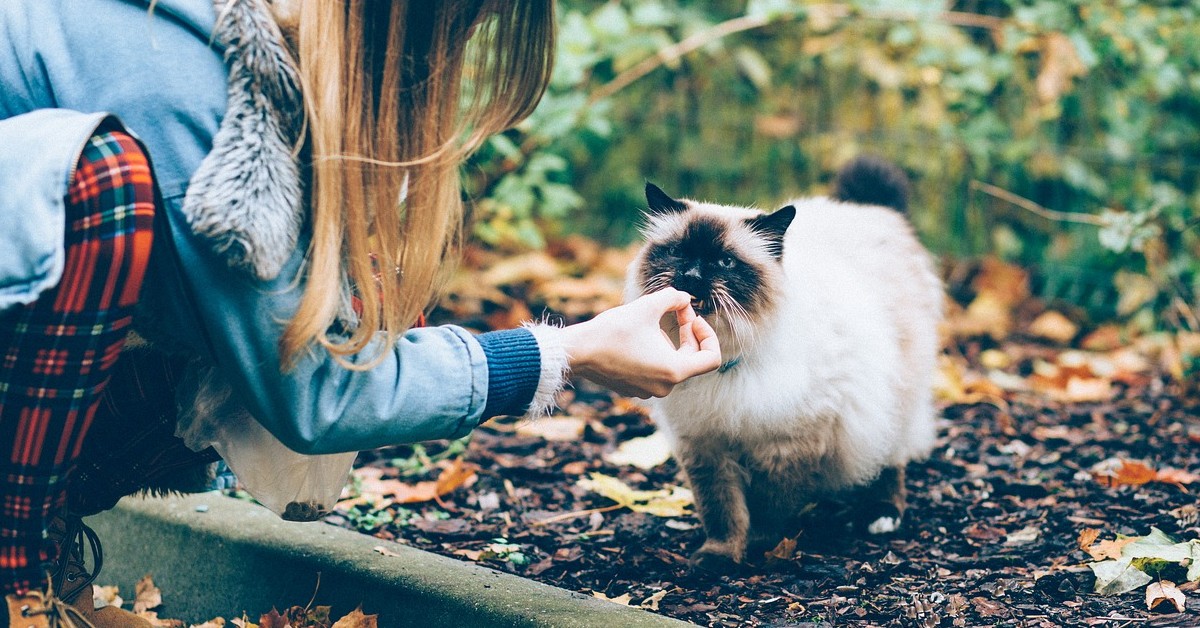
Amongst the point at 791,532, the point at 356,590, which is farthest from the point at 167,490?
the point at 791,532

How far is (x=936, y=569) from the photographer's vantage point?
237cm

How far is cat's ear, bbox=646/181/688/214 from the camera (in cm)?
255

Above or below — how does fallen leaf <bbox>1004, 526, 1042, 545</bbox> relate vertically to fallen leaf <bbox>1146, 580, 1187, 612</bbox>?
below

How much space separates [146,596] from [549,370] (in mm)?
1230

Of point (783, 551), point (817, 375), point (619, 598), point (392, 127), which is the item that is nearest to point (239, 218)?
point (392, 127)

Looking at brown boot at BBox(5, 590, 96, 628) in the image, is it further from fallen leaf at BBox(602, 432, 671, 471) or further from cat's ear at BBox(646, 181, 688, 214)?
fallen leaf at BBox(602, 432, 671, 471)

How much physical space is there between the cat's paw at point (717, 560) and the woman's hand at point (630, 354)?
2.07 ft

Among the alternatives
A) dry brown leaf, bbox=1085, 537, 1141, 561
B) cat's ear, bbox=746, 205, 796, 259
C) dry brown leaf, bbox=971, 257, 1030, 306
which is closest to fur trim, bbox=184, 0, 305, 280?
cat's ear, bbox=746, 205, 796, 259

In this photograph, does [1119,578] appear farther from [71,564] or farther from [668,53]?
[668,53]

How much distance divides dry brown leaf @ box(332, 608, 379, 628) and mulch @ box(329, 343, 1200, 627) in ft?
1.14

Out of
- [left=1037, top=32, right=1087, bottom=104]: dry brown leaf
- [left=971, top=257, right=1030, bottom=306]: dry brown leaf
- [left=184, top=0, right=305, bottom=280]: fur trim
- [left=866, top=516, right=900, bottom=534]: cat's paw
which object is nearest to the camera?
[left=184, top=0, right=305, bottom=280]: fur trim

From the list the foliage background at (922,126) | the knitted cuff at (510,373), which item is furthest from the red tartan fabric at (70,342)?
the foliage background at (922,126)

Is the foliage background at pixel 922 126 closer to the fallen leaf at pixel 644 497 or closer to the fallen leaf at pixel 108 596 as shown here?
the fallen leaf at pixel 644 497

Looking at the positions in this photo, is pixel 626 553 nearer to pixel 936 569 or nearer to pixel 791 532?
pixel 791 532
